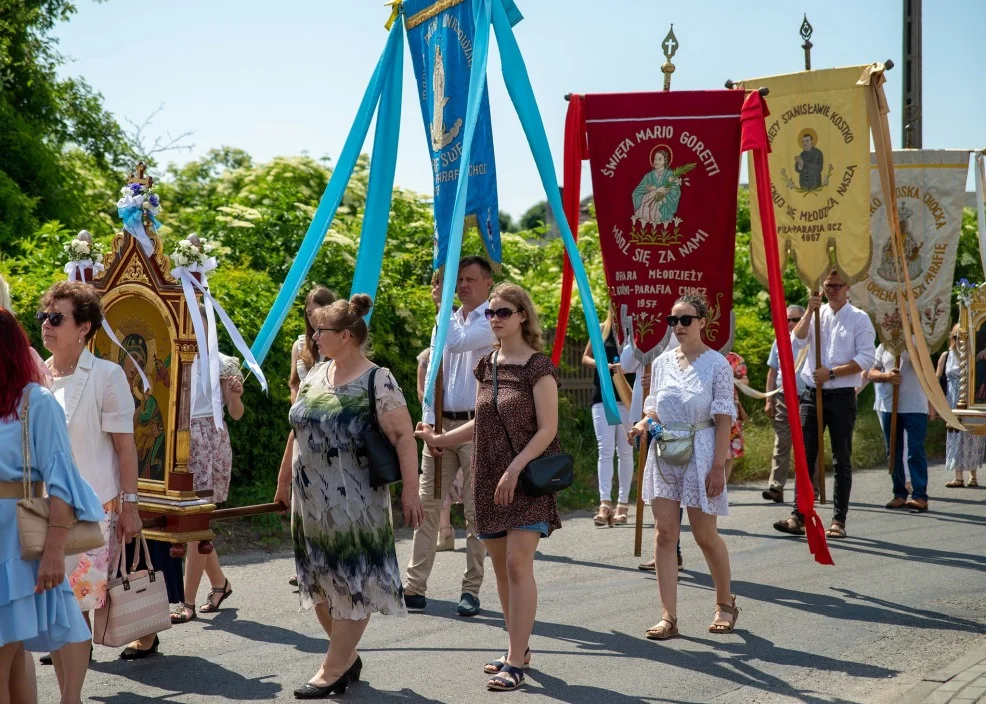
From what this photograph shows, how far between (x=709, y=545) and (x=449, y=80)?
3119mm

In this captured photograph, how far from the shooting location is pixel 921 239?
1141 cm

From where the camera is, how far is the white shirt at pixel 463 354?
6.98 m

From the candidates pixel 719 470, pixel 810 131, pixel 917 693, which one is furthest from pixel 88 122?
pixel 917 693

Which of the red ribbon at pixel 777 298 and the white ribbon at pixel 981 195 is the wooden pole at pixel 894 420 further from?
the red ribbon at pixel 777 298

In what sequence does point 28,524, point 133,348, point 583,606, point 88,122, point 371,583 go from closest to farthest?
point 28,524, point 371,583, point 133,348, point 583,606, point 88,122

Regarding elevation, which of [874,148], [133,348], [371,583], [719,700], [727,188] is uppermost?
[874,148]

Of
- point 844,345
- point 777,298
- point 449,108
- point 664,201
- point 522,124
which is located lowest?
point 844,345

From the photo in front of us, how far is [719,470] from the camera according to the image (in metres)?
6.36

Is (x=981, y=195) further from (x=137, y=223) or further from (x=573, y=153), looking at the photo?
(x=137, y=223)

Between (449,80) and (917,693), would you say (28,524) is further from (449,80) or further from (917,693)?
(917,693)

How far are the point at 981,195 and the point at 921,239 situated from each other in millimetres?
709

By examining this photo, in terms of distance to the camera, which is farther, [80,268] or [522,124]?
[80,268]

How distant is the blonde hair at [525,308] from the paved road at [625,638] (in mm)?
1721


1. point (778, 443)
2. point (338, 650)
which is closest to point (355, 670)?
point (338, 650)
